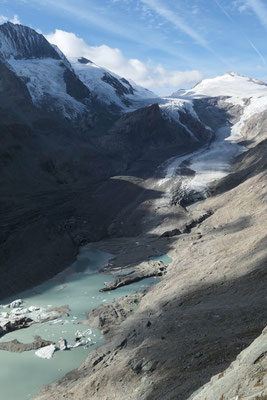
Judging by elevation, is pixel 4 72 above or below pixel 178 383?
above

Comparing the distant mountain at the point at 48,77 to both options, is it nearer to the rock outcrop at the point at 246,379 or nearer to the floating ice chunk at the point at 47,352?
the floating ice chunk at the point at 47,352

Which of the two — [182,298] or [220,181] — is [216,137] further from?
[182,298]

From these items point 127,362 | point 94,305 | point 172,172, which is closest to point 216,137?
point 172,172

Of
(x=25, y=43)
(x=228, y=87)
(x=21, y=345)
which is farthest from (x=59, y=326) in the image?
(x=228, y=87)

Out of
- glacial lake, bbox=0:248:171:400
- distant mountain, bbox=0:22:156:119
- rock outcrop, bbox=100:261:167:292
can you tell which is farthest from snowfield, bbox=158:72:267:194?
glacial lake, bbox=0:248:171:400

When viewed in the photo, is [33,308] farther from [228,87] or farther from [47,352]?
[228,87]

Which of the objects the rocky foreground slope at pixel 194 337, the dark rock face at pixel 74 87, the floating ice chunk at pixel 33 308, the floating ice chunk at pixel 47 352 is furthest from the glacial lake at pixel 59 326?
the dark rock face at pixel 74 87
